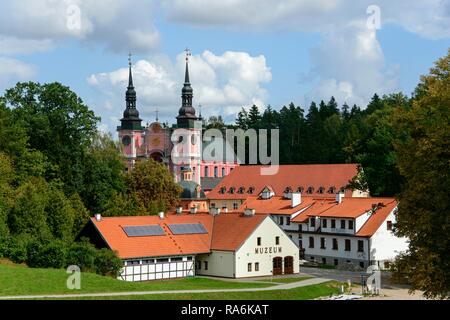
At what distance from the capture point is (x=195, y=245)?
5606 cm

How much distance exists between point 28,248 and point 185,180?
53444mm

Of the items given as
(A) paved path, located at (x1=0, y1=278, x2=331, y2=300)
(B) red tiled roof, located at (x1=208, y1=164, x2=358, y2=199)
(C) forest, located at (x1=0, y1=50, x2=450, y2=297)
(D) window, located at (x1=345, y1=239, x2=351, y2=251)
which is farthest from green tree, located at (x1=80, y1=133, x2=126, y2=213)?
(B) red tiled roof, located at (x1=208, y1=164, x2=358, y2=199)

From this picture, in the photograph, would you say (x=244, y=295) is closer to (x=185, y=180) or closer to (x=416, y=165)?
(x=416, y=165)

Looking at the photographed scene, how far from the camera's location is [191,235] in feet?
187

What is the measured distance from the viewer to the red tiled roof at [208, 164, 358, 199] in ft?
300

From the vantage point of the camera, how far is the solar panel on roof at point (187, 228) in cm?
5684

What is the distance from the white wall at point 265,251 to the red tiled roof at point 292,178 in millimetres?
29726

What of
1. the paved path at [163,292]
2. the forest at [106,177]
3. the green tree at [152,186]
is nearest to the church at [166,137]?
the forest at [106,177]

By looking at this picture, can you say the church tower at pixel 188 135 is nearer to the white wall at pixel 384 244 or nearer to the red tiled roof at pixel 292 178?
the red tiled roof at pixel 292 178

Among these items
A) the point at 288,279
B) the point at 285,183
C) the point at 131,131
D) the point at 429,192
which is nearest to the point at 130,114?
the point at 131,131

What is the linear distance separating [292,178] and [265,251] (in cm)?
4072

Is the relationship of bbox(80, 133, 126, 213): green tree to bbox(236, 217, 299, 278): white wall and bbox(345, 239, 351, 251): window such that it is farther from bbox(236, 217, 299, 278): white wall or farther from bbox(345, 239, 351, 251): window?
bbox(345, 239, 351, 251): window
